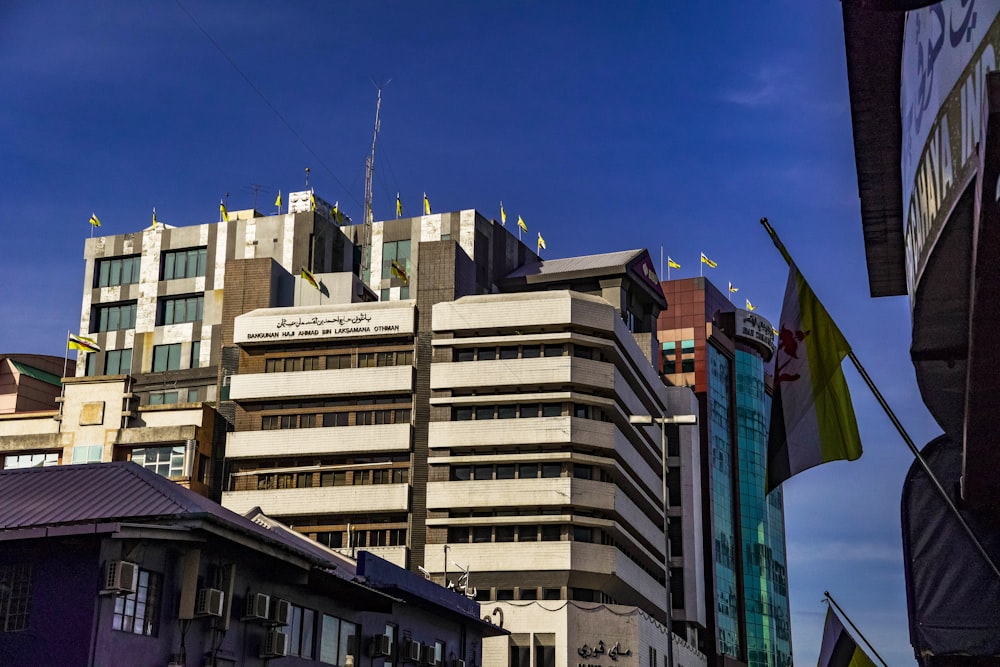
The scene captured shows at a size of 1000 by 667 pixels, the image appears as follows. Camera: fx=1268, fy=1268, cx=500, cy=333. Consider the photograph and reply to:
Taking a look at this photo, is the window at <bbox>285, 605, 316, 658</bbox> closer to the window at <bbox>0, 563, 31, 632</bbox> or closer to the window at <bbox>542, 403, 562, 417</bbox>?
the window at <bbox>0, 563, 31, 632</bbox>

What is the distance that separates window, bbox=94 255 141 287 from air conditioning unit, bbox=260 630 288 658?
3603 inches

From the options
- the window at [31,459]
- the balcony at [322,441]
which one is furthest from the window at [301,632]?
the window at [31,459]

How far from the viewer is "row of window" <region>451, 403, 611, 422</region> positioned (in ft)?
316

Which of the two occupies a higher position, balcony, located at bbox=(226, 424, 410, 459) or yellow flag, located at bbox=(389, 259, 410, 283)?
yellow flag, located at bbox=(389, 259, 410, 283)

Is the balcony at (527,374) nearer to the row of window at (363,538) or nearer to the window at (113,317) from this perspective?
the row of window at (363,538)

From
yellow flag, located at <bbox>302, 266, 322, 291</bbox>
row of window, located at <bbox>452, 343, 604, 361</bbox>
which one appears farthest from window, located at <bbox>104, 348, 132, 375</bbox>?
row of window, located at <bbox>452, 343, 604, 361</bbox>

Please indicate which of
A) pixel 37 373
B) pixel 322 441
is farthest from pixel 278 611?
pixel 37 373

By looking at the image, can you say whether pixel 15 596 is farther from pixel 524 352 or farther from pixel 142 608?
pixel 524 352

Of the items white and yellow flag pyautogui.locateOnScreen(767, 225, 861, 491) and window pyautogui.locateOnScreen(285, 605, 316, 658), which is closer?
white and yellow flag pyautogui.locateOnScreen(767, 225, 861, 491)

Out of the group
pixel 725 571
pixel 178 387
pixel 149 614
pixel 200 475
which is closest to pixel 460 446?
pixel 200 475

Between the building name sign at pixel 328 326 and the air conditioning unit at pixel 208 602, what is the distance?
69.5 meters

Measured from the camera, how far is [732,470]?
13688 centimetres

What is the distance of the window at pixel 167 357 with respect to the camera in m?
115

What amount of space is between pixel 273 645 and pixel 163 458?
6871 centimetres
